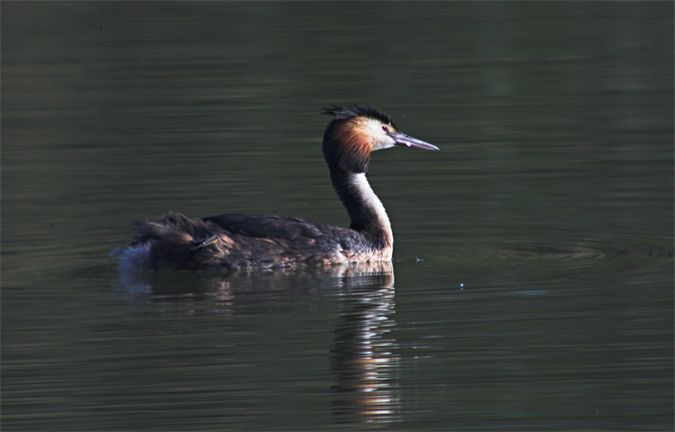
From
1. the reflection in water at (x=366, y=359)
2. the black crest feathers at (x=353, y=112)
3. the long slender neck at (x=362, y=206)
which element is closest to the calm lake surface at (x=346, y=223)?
the reflection in water at (x=366, y=359)

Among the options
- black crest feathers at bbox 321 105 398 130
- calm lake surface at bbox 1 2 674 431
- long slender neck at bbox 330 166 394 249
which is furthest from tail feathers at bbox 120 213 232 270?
black crest feathers at bbox 321 105 398 130

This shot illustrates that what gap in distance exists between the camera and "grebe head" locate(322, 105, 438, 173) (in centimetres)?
1112

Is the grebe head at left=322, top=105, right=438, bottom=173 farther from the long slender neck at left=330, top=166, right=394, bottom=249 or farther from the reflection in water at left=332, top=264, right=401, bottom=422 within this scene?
the reflection in water at left=332, top=264, right=401, bottom=422

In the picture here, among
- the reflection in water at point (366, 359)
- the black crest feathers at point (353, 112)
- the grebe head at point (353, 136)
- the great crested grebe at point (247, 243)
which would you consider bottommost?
the reflection in water at point (366, 359)

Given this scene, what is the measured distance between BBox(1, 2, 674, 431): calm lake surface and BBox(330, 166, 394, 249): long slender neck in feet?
1.00

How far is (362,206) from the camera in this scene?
11.1 metres

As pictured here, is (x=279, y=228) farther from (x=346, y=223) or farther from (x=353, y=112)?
(x=346, y=223)

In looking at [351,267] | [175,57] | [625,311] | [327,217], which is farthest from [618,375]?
[175,57]

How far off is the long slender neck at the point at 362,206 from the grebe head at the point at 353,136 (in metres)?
0.08

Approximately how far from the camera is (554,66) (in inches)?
814

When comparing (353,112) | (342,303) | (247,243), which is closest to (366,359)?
(342,303)

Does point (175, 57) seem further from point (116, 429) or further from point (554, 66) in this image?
point (116, 429)

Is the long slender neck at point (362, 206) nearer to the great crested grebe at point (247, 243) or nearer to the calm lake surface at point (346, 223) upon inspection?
the great crested grebe at point (247, 243)

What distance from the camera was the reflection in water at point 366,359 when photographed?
722 cm
